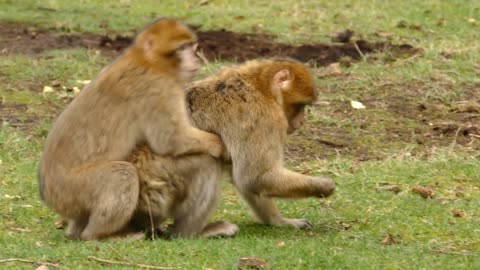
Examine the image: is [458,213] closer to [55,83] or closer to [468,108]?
[468,108]

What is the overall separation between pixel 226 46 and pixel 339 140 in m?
3.81

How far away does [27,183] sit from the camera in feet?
26.1

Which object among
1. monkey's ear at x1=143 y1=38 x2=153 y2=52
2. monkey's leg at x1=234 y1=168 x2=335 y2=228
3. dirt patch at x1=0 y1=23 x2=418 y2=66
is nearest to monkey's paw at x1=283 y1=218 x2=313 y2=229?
monkey's leg at x1=234 y1=168 x2=335 y2=228

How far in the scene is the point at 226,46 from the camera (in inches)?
512

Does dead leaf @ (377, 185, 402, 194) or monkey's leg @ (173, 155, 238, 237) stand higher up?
monkey's leg @ (173, 155, 238, 237)

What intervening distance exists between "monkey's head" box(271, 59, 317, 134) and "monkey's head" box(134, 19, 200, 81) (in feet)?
1.88

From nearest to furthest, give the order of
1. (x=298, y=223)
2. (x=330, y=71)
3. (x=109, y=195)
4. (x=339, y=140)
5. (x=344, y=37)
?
(x=109, y=195), (x=298, y=223), (x=339, y=140), (x=330, y=71), (x=344, y=37)

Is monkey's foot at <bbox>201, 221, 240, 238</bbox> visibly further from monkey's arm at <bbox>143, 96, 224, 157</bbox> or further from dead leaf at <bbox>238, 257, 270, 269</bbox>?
dead leaf at <bbox>238, 257, 270, 269</bbox>

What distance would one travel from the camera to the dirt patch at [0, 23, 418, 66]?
12547 millimetres

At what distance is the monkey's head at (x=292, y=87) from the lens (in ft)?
22.4

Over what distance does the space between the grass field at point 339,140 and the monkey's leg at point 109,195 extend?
14cm

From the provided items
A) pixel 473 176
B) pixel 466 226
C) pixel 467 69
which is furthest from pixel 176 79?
pixel 467 69

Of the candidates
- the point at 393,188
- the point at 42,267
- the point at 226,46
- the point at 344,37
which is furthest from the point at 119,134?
the point at 344,37

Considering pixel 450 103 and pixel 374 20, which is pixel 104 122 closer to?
pixel 450 103
